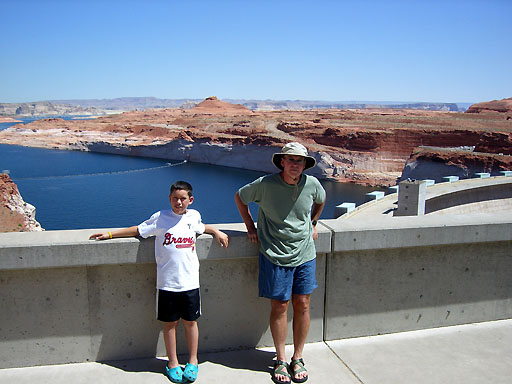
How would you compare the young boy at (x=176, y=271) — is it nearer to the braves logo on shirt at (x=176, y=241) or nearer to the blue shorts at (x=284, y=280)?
the braves logo on shirt at (x=176, y=241)

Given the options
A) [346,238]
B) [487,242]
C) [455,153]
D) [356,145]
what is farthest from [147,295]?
[356,145]

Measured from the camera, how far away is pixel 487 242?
400cm

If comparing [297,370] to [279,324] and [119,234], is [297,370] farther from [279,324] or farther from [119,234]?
[119,234]

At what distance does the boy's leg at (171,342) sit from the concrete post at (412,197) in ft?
66.0

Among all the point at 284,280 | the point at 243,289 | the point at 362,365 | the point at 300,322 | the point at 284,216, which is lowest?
the point at 362,365

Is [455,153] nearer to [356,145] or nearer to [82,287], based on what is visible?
[356,145]

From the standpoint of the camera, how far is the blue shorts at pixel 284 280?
10.5ft

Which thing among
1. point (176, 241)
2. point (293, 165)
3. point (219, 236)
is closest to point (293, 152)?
point (293, 165)

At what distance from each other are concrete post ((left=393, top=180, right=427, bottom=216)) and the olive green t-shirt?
19.8 metres

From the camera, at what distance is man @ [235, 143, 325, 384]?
125 inches

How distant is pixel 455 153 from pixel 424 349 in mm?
53928

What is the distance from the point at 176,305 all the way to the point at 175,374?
1.49 ft

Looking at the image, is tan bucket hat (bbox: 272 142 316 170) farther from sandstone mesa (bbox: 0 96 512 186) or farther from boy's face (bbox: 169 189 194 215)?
sandstone mesa (bbox: 0 96 512 186)

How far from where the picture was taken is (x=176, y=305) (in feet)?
10.4
